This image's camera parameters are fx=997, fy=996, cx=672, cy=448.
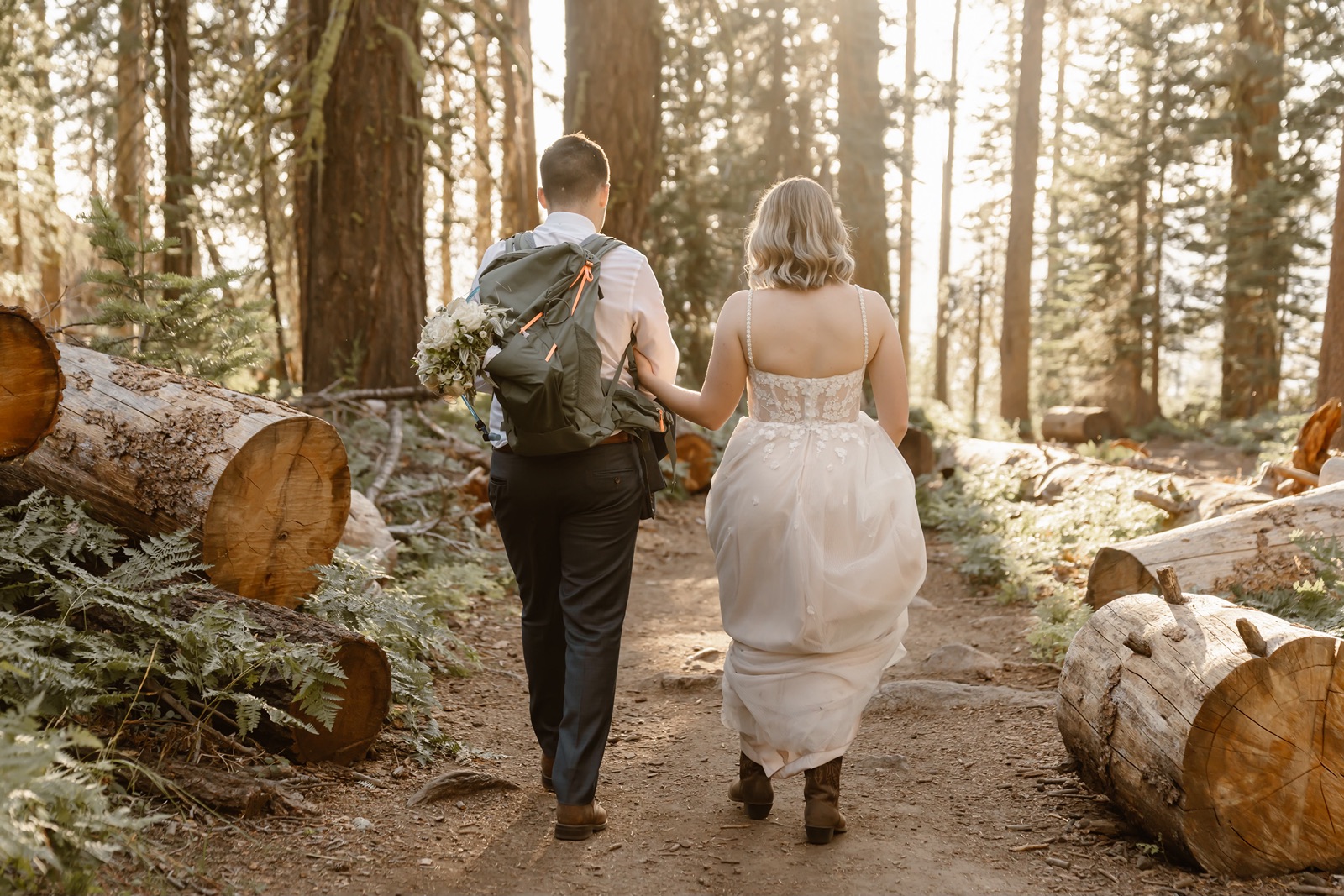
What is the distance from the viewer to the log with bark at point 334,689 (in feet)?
13.5

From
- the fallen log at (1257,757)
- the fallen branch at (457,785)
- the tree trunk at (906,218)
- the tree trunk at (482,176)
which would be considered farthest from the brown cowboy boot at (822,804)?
the tree trunk at (906,218)

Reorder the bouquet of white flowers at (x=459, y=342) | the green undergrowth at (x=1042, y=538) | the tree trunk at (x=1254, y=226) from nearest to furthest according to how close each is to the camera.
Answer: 1. the bouquet of white flowers at (x=459, y=342)
2. the green undergrowth at (x=1042, y=538)
3. the tree trunk at (x=1254, y=226)

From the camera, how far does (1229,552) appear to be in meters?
6.09

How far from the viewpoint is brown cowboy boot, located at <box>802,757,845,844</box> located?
12.7ft

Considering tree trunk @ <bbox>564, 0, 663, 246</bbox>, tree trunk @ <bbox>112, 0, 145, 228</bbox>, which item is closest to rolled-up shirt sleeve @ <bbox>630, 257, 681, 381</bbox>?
tree trunk @ <bbox>112, 0, 145, 228</bbox>

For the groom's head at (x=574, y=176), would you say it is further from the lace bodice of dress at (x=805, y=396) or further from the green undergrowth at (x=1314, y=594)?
the green undergrowth at (x=1314, y=594)

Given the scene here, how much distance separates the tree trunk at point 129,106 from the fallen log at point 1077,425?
17028 millimetres

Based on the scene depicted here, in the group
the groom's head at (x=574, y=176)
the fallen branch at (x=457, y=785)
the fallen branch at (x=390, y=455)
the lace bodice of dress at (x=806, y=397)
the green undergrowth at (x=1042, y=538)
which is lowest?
the fallen branch at (x=457, y=785)

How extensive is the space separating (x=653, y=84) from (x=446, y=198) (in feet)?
37.1

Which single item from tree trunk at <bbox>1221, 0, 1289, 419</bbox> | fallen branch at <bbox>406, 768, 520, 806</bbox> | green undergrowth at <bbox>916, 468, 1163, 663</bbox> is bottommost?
fallen branch at <bbox>406, 768, 520, 806</bbox>

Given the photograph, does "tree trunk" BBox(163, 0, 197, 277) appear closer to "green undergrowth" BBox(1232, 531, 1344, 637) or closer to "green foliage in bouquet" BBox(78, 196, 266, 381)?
"green foliage in bouquet" BBox(78, 196, 266, 381)

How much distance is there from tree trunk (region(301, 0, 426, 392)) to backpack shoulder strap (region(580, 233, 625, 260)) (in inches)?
255

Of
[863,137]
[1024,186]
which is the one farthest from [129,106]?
[1024,186]

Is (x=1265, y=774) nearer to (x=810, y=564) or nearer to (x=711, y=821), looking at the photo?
(x=810, y=564)
